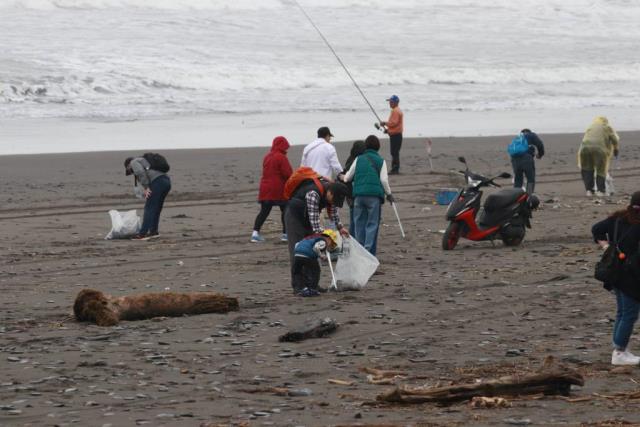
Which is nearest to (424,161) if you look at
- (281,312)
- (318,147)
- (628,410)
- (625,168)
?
(625,168)

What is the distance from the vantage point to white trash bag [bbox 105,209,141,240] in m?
16.5

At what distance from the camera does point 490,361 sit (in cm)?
899

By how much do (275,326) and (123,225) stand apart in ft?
21.2

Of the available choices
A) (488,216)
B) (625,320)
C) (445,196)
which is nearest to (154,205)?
(488,216)

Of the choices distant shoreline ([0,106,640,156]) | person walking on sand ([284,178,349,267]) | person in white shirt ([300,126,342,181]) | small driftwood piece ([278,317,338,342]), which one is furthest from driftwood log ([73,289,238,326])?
distant shoreline ([0,106,640,156])

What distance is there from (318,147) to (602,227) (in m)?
7.15

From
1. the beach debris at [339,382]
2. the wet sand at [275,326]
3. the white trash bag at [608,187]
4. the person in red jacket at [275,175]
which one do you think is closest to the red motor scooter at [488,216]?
the wet sand at [275,326]

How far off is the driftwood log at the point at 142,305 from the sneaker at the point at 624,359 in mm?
3651

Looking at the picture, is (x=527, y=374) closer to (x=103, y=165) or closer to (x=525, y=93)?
(x=103, y=165)

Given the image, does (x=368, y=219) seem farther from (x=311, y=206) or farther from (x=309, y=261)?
(x=309, y=261)

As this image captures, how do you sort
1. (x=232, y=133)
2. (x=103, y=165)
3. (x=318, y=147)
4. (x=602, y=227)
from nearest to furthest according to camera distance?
(x=602, y=227) < (x=318, y=147) < (x=103, y=165) < (x=232, y=133)

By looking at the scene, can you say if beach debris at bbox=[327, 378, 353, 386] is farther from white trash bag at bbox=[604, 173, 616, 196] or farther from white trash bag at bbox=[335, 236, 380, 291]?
white trash bag at bbox=[604, 173, 616, 196]

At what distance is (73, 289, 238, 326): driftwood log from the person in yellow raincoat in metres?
10.4

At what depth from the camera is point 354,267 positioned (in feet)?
39.9
